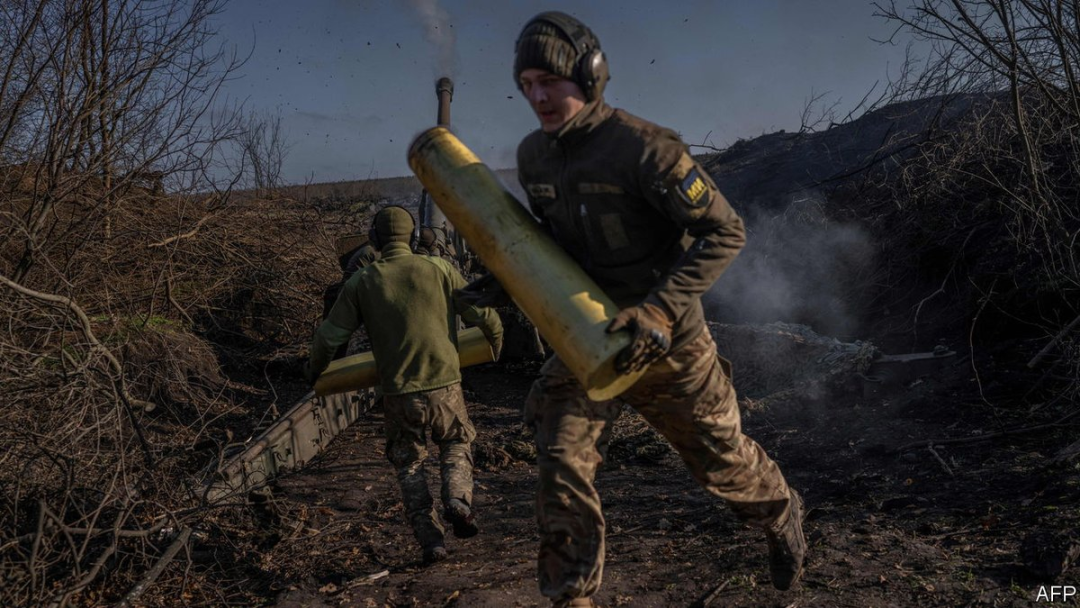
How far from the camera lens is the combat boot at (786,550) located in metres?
3.05

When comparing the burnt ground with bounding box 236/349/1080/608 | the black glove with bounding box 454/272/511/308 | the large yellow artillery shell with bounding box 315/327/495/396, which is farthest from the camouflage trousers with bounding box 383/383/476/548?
the black glove with bounding box 454/272/511/308

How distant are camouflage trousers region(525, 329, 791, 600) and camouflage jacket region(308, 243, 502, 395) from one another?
154 centimetres

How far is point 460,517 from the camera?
13.9 feet

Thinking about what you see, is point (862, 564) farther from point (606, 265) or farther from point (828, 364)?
point (828, 364)

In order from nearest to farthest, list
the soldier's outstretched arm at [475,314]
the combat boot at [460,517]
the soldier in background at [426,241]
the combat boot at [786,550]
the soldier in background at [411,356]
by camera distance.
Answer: the combat boot at [786,550] < the combat boot at [460,517] < the soldier in background at [411,356] < the soldier's outstretched arm at [475,314] < the soldier in background at [426,241]

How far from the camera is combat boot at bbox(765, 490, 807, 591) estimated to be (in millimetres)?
3047

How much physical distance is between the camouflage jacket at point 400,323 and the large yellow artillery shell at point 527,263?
144 centimetres

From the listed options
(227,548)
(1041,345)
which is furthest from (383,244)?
(1041,345)

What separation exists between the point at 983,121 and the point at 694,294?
634 cm

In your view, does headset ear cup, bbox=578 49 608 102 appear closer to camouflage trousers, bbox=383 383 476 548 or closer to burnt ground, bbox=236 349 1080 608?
burnt ground, bbox=236 349 1080 608

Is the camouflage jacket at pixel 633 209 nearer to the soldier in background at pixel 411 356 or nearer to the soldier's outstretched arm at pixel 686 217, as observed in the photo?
the soldier's outstretched arm at pixel 686 217

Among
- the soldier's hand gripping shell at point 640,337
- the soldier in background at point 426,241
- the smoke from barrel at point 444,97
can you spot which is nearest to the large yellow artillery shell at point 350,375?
the soldier in background at point 426,241

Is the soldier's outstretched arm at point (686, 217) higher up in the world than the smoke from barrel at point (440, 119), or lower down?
lower down

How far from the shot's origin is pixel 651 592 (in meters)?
3.37
